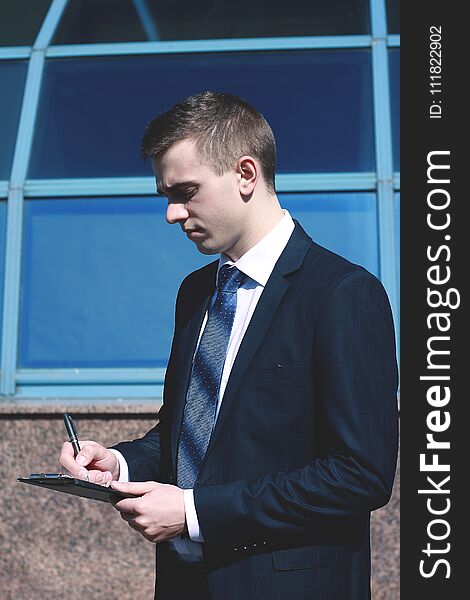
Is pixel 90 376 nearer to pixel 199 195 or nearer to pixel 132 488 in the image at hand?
pixel 199 195

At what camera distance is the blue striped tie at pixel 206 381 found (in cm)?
233

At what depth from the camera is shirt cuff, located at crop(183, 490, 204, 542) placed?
2174mm

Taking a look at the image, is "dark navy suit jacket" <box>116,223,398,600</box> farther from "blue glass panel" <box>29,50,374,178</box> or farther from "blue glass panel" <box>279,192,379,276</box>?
"blue glass panel" <box>29,50,374,178</box>

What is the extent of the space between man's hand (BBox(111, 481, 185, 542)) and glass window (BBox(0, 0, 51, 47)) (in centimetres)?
428

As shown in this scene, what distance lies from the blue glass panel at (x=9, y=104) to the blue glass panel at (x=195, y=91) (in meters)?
0.13

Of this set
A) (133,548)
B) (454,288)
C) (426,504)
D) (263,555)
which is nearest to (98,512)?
(133,548)

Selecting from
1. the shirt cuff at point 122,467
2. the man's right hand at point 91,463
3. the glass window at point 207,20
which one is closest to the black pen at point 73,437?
the man's right hand at point 91,463

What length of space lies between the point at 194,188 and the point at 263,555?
88cm

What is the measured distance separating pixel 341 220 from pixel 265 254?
3010mm

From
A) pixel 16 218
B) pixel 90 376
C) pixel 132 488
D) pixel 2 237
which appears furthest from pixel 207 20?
pixel 132 488

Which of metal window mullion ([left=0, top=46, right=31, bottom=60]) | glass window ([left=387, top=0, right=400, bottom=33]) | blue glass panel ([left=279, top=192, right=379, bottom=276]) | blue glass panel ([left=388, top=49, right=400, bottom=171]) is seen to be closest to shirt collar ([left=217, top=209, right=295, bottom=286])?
blue glass panel ([left=279, top=192, right=379, bottom=276])

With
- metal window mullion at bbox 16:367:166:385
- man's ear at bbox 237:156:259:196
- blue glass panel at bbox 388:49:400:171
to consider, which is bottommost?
man's ear at bbox 237:156:259:196

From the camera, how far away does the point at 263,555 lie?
7.27ft

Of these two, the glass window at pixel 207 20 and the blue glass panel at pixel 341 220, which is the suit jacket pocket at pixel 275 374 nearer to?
the blue glass panel at pixel 341 220
